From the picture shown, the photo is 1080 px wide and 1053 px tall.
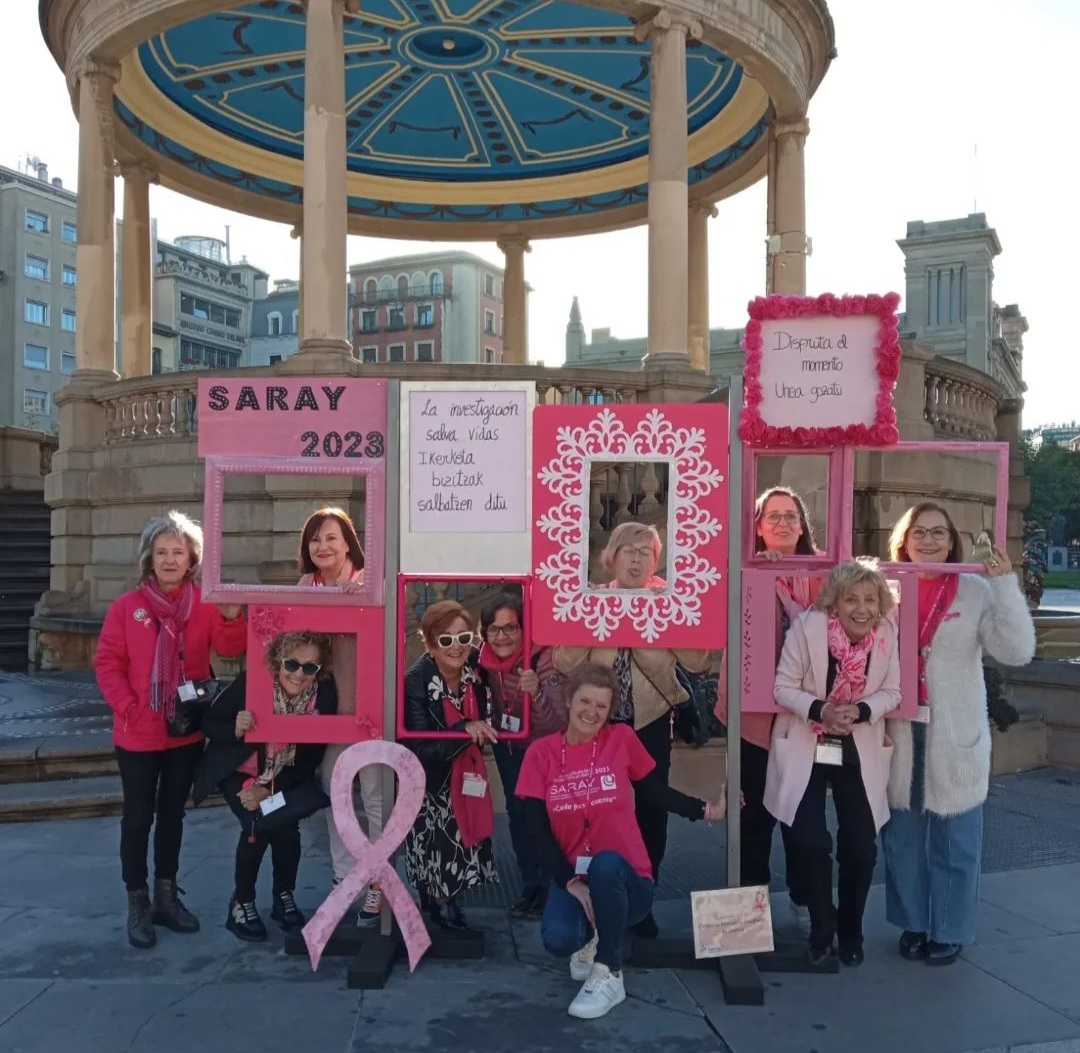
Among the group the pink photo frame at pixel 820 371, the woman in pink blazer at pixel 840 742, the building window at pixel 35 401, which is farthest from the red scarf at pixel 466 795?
the building window at pixel 35 401

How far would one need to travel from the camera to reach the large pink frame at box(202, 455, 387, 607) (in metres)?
4.61

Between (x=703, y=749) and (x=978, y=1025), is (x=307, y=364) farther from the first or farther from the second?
(x=978, y=1025)

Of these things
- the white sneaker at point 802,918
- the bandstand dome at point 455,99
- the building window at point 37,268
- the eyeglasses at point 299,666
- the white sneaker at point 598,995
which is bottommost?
the white sneaker at point 802,918

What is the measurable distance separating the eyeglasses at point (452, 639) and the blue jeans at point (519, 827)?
28.2 inches

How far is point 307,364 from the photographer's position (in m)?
11.1

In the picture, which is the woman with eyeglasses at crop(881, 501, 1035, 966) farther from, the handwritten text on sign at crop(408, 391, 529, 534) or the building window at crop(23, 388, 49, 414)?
the building window at crop(23, 388, 49, 414)

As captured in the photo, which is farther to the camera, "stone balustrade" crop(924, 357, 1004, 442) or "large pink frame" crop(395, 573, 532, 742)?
"stone balustrade" crop(924, 357, 1004, 442)

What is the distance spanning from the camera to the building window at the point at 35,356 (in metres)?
64.9

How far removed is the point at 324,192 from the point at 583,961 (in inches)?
365

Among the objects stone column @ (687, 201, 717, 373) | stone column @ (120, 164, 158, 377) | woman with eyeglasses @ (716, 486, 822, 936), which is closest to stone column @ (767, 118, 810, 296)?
stone column @ (687, 201, 717, 373)

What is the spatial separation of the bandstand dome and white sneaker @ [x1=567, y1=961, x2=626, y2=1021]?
11.4m

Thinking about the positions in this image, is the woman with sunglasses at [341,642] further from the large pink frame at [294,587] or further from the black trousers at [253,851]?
the black trousers at [253,851]

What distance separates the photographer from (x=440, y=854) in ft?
15.8

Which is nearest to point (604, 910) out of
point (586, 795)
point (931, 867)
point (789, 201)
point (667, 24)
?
point (586, 795)
